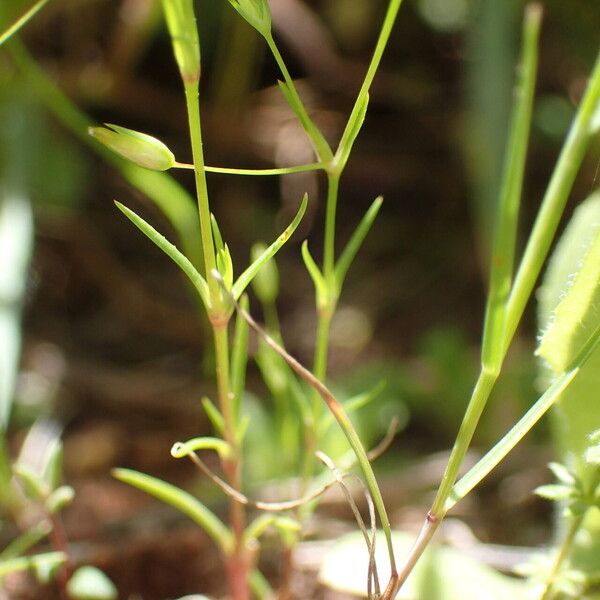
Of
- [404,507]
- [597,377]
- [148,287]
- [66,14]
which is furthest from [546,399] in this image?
[66,14]

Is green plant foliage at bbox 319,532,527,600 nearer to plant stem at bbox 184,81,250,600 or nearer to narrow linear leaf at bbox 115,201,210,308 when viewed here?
plant stem at bbox 184,81,250,600

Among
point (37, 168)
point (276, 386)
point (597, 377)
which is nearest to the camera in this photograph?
point (597, 377)

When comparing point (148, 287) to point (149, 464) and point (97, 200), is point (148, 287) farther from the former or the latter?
point (149, 464)

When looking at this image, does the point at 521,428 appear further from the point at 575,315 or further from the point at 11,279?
the point at 11,279

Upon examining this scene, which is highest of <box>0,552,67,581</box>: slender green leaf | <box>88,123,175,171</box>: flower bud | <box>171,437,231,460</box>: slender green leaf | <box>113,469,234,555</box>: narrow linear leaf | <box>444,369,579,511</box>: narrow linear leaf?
<box>88,123,175,171</box>: flower bud

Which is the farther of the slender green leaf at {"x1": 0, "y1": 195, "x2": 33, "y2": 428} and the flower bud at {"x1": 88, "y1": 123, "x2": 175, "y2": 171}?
the slender green leaf at {"x1": 0, "y1": 195, "x2": 33, "y2": 428}

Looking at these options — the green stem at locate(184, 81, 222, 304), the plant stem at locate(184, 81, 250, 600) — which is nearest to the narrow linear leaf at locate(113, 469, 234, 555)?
the plant stem at locate(184, 81, 250, 600)
